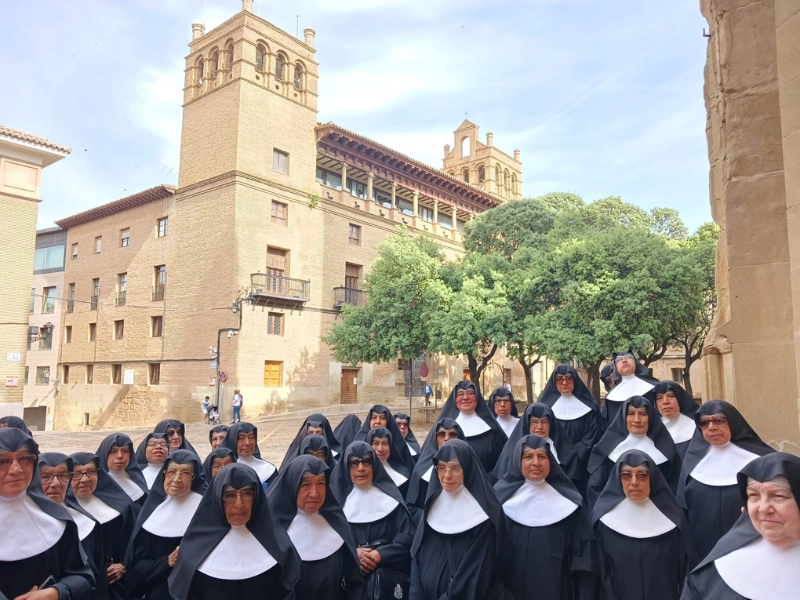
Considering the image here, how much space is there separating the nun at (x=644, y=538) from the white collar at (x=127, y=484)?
3308mm

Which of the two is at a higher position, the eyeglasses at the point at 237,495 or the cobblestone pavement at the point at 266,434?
the eyeglasses at the point at 237,495

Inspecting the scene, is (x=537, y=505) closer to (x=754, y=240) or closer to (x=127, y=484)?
(x=127, y=484)

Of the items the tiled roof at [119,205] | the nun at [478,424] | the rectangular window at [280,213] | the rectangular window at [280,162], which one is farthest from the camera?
the tiled roof at [119,205]

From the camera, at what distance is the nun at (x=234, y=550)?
10.7ft

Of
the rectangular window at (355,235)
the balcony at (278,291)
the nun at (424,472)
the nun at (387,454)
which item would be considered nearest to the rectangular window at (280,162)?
the rectangular window at (355,235)

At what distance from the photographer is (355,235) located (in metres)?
29.1

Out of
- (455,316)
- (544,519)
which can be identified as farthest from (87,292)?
(544,519)

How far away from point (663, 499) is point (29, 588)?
3536mm

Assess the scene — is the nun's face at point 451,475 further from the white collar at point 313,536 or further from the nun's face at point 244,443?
the nun's face at point 244,443

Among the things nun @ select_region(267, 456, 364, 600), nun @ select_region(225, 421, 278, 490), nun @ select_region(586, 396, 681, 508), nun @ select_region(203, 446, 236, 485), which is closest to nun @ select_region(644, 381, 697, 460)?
nun @ select_region(586, 396, 681, 508)

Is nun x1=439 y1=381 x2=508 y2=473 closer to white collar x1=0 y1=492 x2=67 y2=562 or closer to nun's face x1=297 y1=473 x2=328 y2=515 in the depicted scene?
nun's face x1=297 y1=473 x2=328 y2=515

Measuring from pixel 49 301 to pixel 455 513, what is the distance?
35151mm

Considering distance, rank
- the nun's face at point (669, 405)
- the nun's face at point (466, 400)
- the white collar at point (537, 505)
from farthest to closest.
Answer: the nun's face at point (466, 400) → the nun's face at point (669, 405) → the white collar at point (537, 505)

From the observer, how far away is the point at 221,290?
80.6ft
